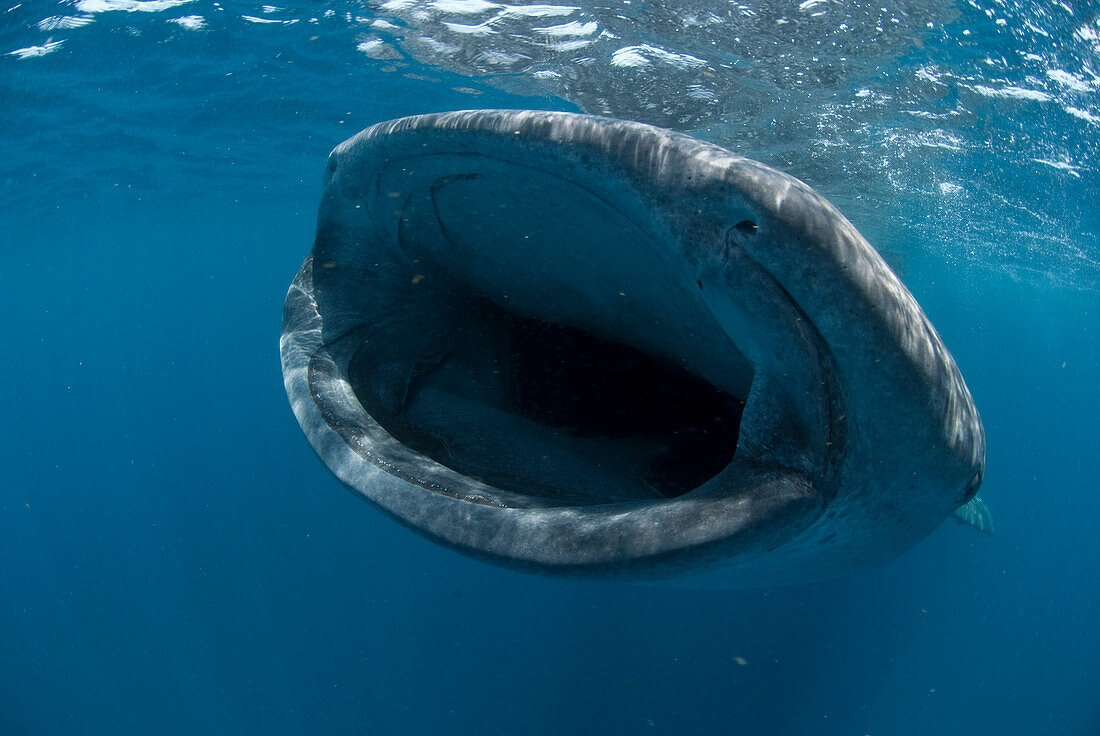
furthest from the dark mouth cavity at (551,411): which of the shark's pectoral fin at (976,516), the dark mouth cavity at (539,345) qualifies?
the shark's pectoral fin at (976,516)

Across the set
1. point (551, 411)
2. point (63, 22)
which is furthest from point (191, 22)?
point (551, 411)

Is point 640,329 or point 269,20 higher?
point 269,20

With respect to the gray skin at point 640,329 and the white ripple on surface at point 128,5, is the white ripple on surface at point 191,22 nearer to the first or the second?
the white ripple on surface at point 128,5

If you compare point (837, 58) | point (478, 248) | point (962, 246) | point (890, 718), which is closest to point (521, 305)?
point (478, 248)

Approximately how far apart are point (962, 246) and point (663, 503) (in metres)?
22.5

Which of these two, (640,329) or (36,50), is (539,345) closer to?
(640,329)

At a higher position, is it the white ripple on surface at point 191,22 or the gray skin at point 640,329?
the white ripple on surface at point 191,22

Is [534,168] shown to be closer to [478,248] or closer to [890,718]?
[478,248]

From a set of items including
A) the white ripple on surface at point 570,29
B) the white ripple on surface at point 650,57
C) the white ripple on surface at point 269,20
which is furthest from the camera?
the white ripple on surface at point 269,20

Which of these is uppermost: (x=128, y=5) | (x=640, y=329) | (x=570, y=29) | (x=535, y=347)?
(x=128, y=5)

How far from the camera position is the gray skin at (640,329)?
48.8 inches

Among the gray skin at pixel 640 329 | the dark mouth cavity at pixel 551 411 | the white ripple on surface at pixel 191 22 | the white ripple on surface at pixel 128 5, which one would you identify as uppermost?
the white ripple on surface at pixel 128 5

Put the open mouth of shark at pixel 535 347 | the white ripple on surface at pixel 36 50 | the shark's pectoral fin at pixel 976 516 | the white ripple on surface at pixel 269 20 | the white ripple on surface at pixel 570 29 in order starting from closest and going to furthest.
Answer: the open mouth of shark at pixel 535 347, the shark's pectoral fin at pixel 976 516, the white ripple on surface at pixel 570 29, the white ripple on surface at pixel 269 20, the white ripple on surface at pixel 36 50

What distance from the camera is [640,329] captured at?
295cm
